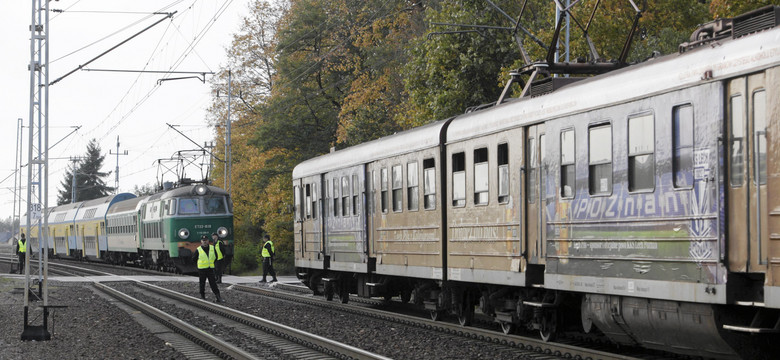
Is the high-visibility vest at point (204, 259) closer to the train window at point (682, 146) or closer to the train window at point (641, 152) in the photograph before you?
the train window at point (641, 152)

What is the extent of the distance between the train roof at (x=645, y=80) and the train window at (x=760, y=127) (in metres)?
0.26

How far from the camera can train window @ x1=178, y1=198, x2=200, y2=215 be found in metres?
36.8

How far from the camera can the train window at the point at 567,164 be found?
1125cm

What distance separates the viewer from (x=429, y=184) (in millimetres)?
15484

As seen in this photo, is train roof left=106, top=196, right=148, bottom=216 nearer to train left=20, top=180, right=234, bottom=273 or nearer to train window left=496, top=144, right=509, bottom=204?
train left=20, top=180, right=234, bottom=273

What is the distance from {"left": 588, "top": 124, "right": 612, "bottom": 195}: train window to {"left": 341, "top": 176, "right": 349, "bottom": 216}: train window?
924 centimetres

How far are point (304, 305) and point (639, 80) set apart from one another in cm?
1242

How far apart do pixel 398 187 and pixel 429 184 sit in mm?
1483

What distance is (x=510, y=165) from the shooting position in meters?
12.8

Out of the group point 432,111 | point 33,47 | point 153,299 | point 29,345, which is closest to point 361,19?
point 432,111

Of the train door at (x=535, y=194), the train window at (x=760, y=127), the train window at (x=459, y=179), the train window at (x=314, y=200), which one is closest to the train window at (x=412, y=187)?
the train window at (x=459, y=179)

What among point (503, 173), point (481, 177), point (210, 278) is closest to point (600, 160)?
point (503, 173)

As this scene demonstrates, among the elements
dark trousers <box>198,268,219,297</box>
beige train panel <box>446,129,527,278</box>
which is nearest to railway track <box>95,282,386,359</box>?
dark trousers <box>198,268,219,297</box>

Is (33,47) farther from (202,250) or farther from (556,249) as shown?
(556,249)
